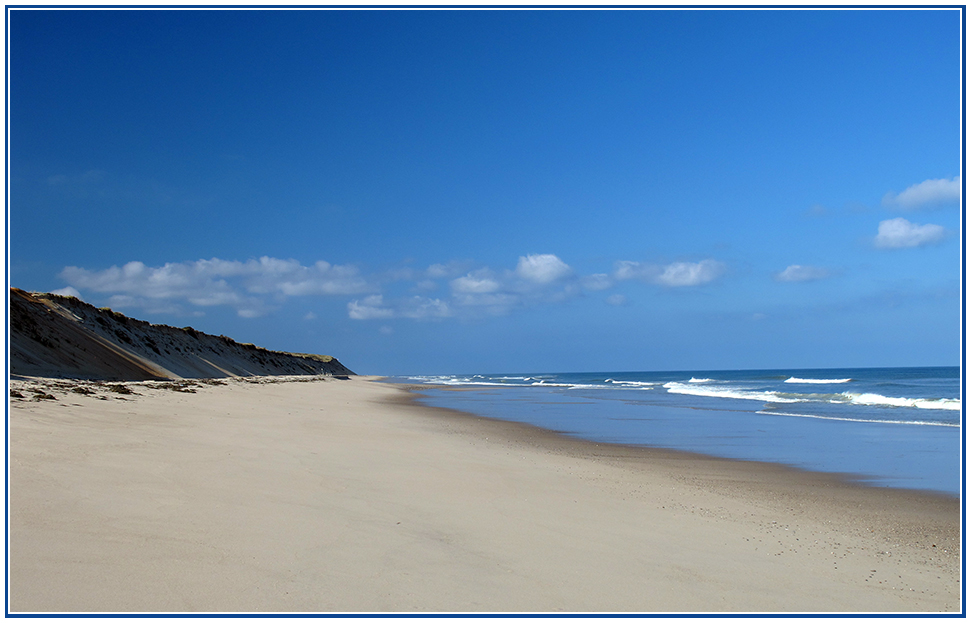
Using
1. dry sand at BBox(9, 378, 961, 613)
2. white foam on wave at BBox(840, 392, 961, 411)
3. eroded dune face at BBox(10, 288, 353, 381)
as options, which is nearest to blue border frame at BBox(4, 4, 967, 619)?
dry sand at BBox(9, 378, 961, 613)

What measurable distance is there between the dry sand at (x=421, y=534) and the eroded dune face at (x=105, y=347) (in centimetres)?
1561

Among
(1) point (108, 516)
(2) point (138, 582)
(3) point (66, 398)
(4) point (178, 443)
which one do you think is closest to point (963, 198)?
(2) point (138, 582)

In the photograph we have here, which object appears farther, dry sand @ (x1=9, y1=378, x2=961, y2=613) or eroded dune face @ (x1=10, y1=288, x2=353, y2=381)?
eroded dune face @ (x1=10, y1=288, x2=353, y2=381)

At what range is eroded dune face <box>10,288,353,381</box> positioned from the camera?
79.3 ft

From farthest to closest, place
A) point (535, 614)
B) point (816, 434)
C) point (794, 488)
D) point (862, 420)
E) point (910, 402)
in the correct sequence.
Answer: point (910, 402) → point (862, 420) → point (816, 434) → point (794, 488) → point (535, 614)

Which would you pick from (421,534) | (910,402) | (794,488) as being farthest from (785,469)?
(910,402)

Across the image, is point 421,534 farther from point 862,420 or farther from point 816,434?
point 862,420

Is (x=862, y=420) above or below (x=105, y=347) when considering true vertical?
below

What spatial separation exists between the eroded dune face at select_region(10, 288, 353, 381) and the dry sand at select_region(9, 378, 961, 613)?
15.6 m

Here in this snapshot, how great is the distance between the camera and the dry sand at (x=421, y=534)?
3336mm

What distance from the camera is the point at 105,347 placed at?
33.4 meters

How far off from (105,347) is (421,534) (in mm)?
35657

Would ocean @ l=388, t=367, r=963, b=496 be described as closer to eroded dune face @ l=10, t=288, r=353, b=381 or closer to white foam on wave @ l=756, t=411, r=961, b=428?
white foam on wave @ l=756, t=411, r=961, b=428

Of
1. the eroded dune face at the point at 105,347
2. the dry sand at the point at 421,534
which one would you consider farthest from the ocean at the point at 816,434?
the eroded dune face at the point at 105,347
